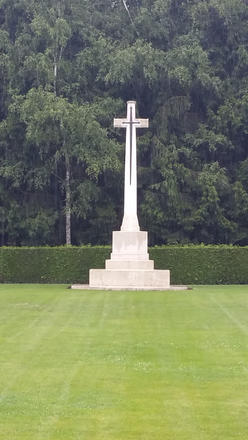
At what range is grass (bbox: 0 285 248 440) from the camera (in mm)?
7375

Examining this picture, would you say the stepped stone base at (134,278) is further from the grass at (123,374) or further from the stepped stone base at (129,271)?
the grass at (123,374)

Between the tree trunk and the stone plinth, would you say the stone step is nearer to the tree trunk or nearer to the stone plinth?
the stone plinth

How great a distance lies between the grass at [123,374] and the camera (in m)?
7.38

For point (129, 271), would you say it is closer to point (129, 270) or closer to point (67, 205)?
point (129, 270)

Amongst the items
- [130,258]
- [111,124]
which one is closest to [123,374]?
[130,258]

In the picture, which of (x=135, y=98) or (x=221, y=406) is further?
(x=135, y=98)

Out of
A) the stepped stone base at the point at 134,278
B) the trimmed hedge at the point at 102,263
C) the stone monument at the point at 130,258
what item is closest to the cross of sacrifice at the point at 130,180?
the stone monument at the point at 130,258

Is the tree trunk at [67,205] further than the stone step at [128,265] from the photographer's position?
Yes

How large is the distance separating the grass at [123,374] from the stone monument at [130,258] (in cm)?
849

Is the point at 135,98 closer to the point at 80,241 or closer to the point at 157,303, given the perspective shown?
the point at 80,241

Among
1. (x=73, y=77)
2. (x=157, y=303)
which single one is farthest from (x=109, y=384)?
(x=73, y=77)

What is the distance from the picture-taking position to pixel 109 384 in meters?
9.22

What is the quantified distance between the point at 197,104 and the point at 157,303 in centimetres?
2375

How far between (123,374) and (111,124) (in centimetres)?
3059
